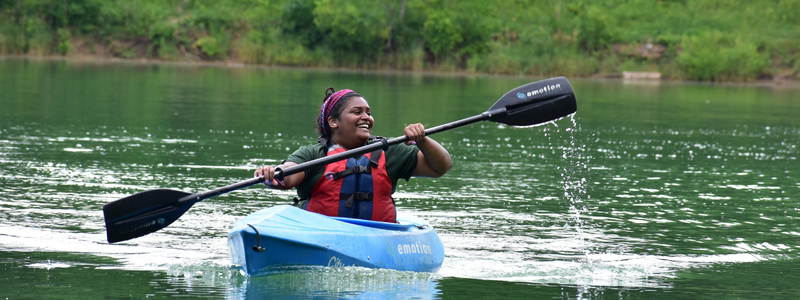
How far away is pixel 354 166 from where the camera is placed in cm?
536

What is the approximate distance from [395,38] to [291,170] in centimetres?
4302

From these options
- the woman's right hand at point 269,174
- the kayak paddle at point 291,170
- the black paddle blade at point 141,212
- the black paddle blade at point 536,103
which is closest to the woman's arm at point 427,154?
the kayak paddle at point 291,170

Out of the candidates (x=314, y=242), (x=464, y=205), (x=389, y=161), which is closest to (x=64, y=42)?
(x=464, y=205)

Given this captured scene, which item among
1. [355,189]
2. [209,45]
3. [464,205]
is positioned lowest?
[464,205]

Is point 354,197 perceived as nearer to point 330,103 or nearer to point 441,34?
point 330,103

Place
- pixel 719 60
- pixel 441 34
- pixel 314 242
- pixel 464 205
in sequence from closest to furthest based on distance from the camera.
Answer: pixel 314 242, pixel 464 205, pixel 719 60, pixel 441 34

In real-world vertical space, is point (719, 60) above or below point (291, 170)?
above

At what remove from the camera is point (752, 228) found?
741 cm

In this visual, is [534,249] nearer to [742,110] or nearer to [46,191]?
[46,191]

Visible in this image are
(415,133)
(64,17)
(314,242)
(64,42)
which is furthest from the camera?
(64,17)

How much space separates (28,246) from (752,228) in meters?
5.44

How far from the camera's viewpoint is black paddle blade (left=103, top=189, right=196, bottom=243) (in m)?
5.57

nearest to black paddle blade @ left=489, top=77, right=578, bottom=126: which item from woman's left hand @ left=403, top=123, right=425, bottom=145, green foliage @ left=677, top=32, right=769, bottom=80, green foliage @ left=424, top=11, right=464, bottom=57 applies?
woman's left hand @ left=403, top=123, right=425, bottom=145

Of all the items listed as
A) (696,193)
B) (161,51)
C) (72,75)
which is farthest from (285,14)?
(696,193)
